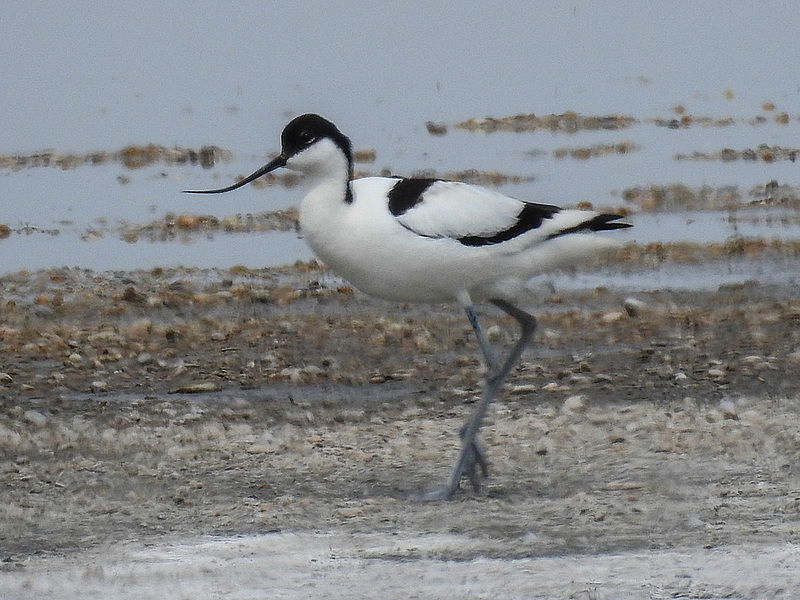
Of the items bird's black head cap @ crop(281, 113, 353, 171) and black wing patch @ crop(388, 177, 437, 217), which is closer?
black wing patch @ crop(388, 177, 437, 217)

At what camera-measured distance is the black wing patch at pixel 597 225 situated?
6988 mm

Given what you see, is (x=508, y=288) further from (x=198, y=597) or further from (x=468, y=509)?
(x=198, y=597)

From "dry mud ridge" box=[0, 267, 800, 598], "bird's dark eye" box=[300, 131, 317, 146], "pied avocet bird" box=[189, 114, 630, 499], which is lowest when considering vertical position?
"dry mud ridge" box=[0, 267, 800, 598]

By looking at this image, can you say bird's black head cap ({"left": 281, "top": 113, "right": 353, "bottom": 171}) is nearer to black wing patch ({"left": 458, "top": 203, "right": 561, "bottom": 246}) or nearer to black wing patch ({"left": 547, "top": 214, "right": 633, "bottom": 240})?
black wing patch ({"left": 458, "top": 203, "right": 561, "bottom": 246})

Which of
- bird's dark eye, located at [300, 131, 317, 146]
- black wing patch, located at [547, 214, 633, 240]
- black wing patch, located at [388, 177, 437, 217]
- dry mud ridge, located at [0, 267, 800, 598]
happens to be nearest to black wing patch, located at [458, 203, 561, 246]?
black wing patch, located at [547, 214, 633, 240]

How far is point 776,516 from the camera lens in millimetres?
6117

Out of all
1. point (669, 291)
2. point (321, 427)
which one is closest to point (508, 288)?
point (321, 427)

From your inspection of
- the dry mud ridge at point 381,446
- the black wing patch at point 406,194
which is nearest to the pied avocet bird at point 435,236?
the black wing patch at point 406,194

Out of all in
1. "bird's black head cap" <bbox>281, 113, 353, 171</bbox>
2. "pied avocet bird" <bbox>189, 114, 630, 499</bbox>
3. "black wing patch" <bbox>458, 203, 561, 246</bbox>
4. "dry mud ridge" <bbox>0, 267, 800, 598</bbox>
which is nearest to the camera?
"dry mud ridge" <bbox>0, 267, 800, 598</bbox>

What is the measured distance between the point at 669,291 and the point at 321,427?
11.9ft

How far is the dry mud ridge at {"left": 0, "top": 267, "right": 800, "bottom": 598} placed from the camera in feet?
18.6

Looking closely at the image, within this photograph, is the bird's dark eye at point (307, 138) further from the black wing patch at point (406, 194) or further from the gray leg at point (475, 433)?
the gray leg at point (475, 433)

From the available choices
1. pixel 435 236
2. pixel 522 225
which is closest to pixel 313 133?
pixel 435 236

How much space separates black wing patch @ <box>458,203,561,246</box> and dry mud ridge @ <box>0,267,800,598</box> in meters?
0.39
